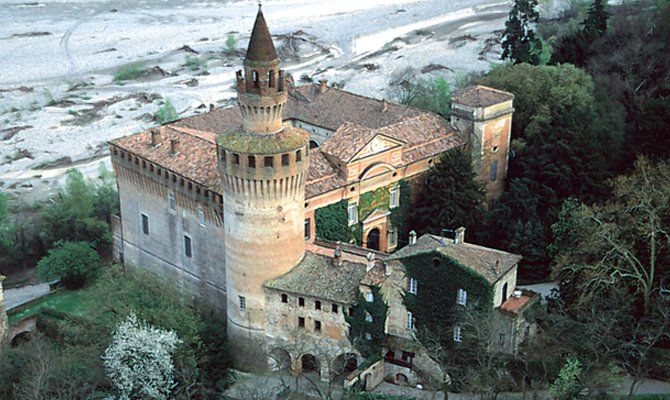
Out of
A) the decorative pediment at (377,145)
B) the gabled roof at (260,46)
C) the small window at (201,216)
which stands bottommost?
the small window at (201,216)

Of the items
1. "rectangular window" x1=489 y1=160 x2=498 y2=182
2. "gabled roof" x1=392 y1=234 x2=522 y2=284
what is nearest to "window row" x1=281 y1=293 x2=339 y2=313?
"gabled roof" x1=392 y1=234 x2=522 y2=284

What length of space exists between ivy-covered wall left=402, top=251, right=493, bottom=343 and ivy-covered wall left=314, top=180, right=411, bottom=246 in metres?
7.97

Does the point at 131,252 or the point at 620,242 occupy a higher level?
the point at 620,242

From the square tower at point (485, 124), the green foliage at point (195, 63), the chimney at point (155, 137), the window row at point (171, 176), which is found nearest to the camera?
the window row at point (171, 176)

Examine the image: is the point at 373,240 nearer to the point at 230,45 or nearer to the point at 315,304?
the point at 315,304

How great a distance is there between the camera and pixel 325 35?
4131 inches

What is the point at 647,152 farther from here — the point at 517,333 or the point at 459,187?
the point at 517,333

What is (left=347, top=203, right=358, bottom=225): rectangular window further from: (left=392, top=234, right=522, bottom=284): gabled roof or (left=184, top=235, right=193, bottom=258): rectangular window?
(left=184, top=235, right=193, bottom=258): rectangular window

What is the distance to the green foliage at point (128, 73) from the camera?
306 feet

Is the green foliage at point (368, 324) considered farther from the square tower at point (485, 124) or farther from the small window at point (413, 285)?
the square tower at point (485, 124)

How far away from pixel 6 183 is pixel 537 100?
125ft

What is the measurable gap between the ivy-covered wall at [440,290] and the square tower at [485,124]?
14.6m

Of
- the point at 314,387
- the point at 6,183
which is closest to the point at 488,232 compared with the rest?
the point at 314,387

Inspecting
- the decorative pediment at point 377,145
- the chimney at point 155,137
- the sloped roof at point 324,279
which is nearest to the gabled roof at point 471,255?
the sloped roof at point 324,279
